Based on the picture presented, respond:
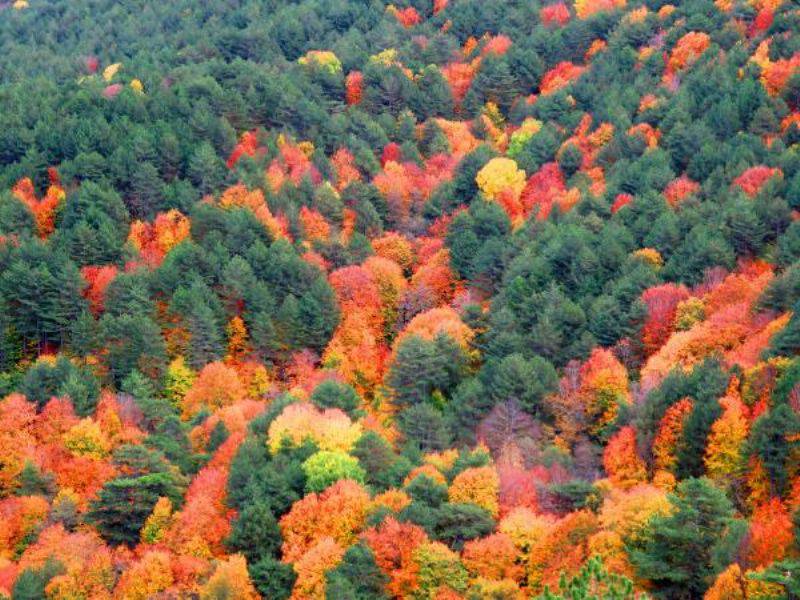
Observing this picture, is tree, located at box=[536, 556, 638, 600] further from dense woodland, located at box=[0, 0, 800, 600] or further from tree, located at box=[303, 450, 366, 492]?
tree, located at box=[303, 450, 366, 492]

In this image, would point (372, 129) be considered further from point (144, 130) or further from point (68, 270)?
point (68, 270)

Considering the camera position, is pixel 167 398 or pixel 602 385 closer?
pixel 602 385

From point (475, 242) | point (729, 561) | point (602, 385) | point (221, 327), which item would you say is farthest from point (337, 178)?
point (729, 561)

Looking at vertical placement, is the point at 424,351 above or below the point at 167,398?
above

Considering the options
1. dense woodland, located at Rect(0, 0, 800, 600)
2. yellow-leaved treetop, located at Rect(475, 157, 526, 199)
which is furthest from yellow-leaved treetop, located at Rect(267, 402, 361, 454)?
yellow-leaved treetop, located at Rect(475, 157, 526, 199)

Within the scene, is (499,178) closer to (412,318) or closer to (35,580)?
(412,318)

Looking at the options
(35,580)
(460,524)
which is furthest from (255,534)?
(35,580)

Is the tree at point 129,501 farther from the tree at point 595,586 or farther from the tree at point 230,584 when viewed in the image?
the tree at point 595,586


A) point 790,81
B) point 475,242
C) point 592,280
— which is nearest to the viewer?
point 592,280

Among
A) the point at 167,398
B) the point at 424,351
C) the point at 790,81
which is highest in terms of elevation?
the point at 790,81

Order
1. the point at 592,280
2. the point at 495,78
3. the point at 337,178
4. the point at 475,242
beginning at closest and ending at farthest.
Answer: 1. the point at 592,280
2. the point at 475,242
3. the point at 337,178
4. the point at 495,78
